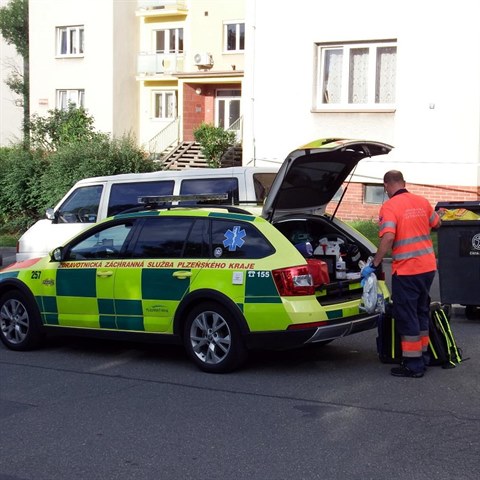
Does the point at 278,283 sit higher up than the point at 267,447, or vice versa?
the point at 278,283

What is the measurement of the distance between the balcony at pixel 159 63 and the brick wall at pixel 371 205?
1513 cm

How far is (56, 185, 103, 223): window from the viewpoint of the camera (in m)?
11.3

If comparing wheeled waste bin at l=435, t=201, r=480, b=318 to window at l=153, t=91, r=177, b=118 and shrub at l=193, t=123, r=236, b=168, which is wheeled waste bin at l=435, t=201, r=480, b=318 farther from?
window at l=153, t=91, r=177, b=118

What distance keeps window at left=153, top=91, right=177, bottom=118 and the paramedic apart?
1033 inches

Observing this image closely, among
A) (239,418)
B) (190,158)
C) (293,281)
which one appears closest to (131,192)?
(293,281)

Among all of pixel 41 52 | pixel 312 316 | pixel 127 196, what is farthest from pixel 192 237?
pixel 41 52

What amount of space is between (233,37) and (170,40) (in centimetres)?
321

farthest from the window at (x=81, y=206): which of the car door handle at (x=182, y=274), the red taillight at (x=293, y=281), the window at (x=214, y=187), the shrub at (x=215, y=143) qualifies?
the shrub at (x=215, y=143)

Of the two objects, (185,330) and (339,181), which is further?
(339,181)

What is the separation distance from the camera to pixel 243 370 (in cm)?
745

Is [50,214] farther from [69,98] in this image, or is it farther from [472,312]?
[69,98]

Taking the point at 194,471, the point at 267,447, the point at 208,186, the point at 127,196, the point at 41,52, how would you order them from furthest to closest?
the point at 41,52 → the point at 127,196 → the point at 208,186 → the point at 267,447 → the point at 194,471

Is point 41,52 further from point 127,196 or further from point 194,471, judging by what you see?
point 194,471

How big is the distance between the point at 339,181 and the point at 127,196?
344 centimetres
